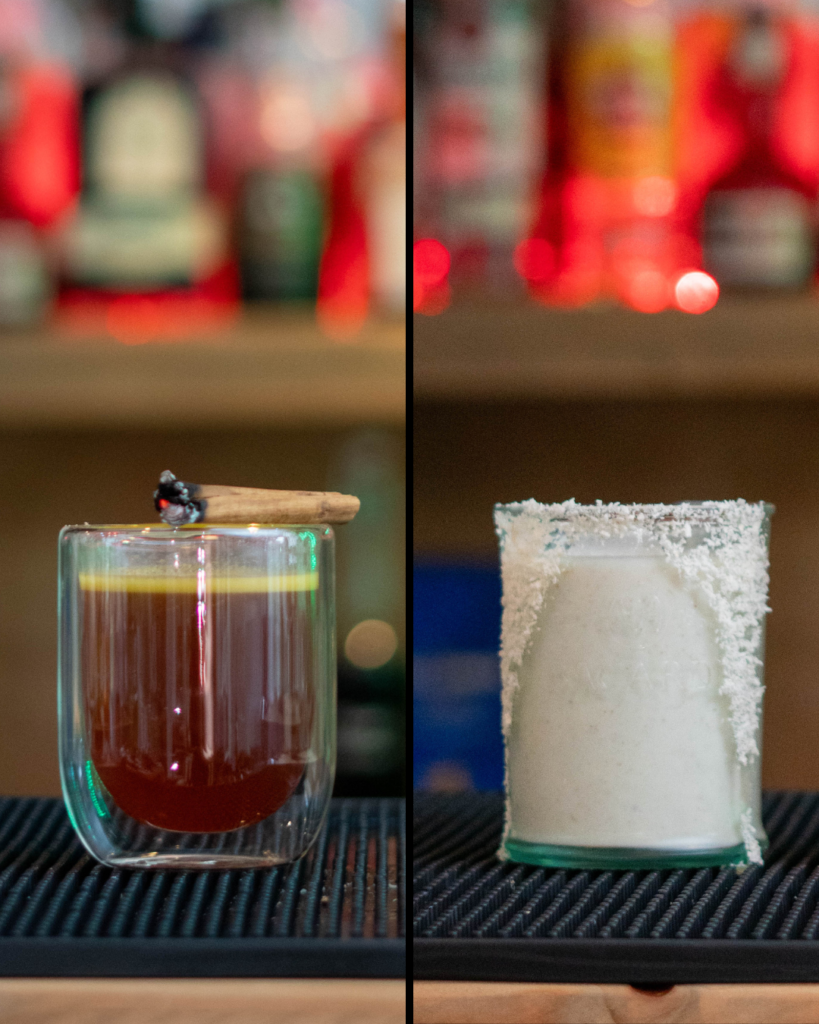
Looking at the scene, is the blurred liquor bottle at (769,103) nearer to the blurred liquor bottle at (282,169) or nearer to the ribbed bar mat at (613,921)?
Result: the blurred liquor bottle at (282,169)

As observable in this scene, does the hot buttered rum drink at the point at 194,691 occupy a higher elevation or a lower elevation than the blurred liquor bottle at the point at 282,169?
lower

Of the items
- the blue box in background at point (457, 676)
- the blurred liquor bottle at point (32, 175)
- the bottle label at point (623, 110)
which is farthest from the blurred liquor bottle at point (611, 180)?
the blurred liquor bottle at point (32, 175)

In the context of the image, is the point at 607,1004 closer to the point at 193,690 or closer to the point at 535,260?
the point at 193,690

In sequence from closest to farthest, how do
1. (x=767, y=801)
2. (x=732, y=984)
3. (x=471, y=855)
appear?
(x=732, y=984) → (x=471, y=855) → (x=767, y=801)

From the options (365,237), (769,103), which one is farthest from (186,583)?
(769,103)

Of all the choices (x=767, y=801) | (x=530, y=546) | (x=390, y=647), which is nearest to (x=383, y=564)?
(x=390, y=647)

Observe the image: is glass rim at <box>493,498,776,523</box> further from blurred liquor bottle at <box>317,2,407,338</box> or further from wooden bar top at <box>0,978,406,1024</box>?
blurred liquor bottle at <box>317,2,407,338</box>

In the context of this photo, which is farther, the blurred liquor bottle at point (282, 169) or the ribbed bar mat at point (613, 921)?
the blurred liquor bottle at point (282, 169)

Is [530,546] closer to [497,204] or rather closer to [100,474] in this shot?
[497,204]
